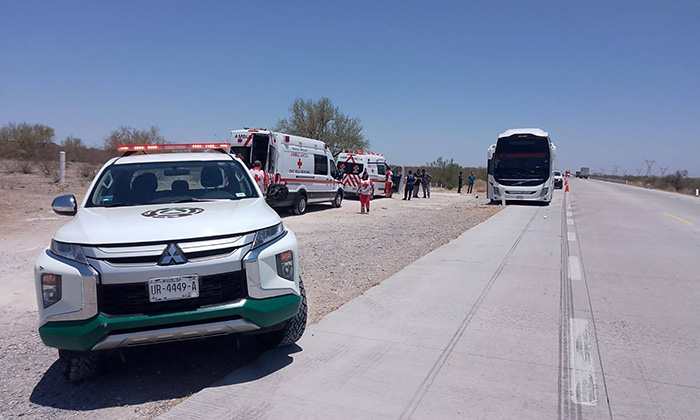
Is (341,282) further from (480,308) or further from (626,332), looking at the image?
(626,332)

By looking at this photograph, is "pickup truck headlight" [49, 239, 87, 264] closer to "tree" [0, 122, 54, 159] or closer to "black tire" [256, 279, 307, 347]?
"black tire" [256, 279, 307, 347]

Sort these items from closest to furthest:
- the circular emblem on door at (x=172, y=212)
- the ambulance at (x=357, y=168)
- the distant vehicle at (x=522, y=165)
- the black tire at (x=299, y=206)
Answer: the circular emblem on door at (x=172, y=212) < the black tire at (x=299, y=206) < the distant vehicle at (x=522, y=165) < the ambulance at (x=357, y=168)


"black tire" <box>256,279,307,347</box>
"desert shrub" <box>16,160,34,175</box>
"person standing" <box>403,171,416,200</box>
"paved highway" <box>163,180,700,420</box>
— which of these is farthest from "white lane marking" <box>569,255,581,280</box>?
"desert shrub" <box>16,160,34,175</box>

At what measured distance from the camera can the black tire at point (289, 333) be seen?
456 centimetres

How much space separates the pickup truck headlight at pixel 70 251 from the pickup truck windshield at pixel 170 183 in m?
1.15

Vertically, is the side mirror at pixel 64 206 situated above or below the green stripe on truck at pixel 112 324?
above

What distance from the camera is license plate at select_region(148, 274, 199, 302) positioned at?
12.1ft

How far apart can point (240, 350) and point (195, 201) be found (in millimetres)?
1556

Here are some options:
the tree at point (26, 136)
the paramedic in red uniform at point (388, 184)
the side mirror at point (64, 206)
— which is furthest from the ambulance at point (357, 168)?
the tree at point (26, 136)

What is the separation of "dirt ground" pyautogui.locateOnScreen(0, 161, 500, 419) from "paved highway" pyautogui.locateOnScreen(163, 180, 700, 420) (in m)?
0.38

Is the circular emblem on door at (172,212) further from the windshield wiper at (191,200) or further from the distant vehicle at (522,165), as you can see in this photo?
the distant vehicle at (522,165)

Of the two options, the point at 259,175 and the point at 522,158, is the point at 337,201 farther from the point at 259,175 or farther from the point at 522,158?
the point at 522,158

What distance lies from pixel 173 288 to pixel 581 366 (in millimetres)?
3512

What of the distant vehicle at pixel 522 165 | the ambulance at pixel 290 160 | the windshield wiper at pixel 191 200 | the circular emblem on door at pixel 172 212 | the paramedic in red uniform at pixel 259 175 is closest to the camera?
the circular emblem on door at pixel 172 212
